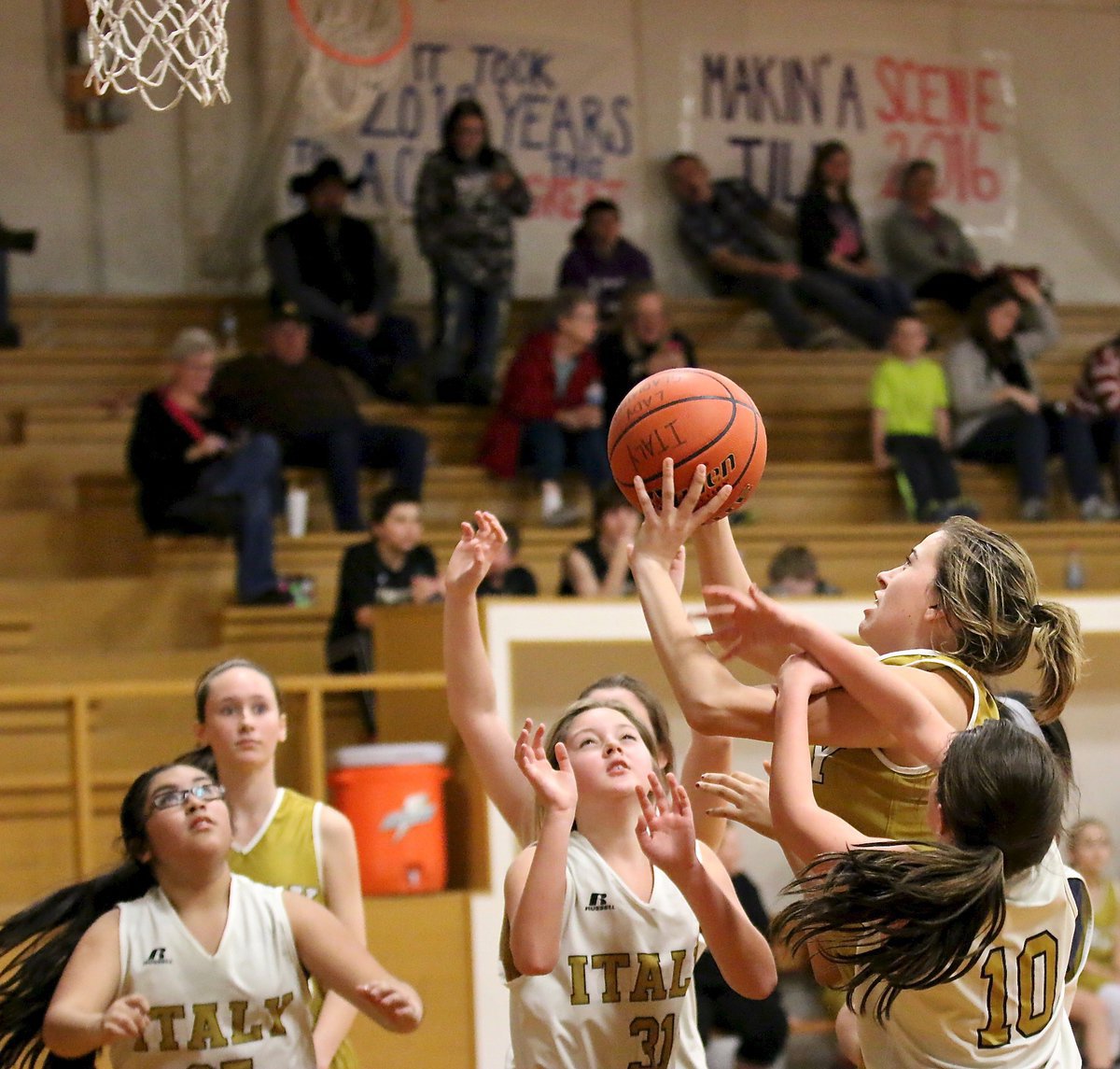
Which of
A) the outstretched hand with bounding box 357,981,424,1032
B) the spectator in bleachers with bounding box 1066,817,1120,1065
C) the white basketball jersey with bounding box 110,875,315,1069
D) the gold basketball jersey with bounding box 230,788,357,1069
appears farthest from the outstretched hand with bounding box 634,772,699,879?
the spectator in bleachers with bounding box 1066,817,1120,1065

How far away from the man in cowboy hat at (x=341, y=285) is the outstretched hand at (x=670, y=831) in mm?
6135

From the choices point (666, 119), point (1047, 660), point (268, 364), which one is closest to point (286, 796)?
point (1047, 660)

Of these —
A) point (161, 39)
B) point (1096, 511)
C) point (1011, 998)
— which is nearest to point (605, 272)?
point (1096, 511)

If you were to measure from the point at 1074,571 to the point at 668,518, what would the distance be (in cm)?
567

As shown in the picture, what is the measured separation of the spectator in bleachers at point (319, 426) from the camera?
24.5 ft

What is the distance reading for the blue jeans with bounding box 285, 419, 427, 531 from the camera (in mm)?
7457

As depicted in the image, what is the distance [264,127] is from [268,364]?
278cm

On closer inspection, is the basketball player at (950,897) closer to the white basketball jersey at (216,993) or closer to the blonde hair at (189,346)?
the white basketball jersey at (216,993)

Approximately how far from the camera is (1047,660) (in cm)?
251

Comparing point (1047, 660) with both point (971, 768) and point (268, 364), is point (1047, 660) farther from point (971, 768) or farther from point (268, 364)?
point (268, 364)

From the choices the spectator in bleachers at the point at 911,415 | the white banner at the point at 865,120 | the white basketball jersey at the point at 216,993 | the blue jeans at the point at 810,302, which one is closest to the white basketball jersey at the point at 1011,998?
the white basketball jersey at the point at 216,993

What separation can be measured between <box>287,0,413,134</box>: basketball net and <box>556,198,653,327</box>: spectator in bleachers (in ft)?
5.16

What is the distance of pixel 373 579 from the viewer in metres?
6.36

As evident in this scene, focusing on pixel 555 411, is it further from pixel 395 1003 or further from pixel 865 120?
pixel 395 1003
